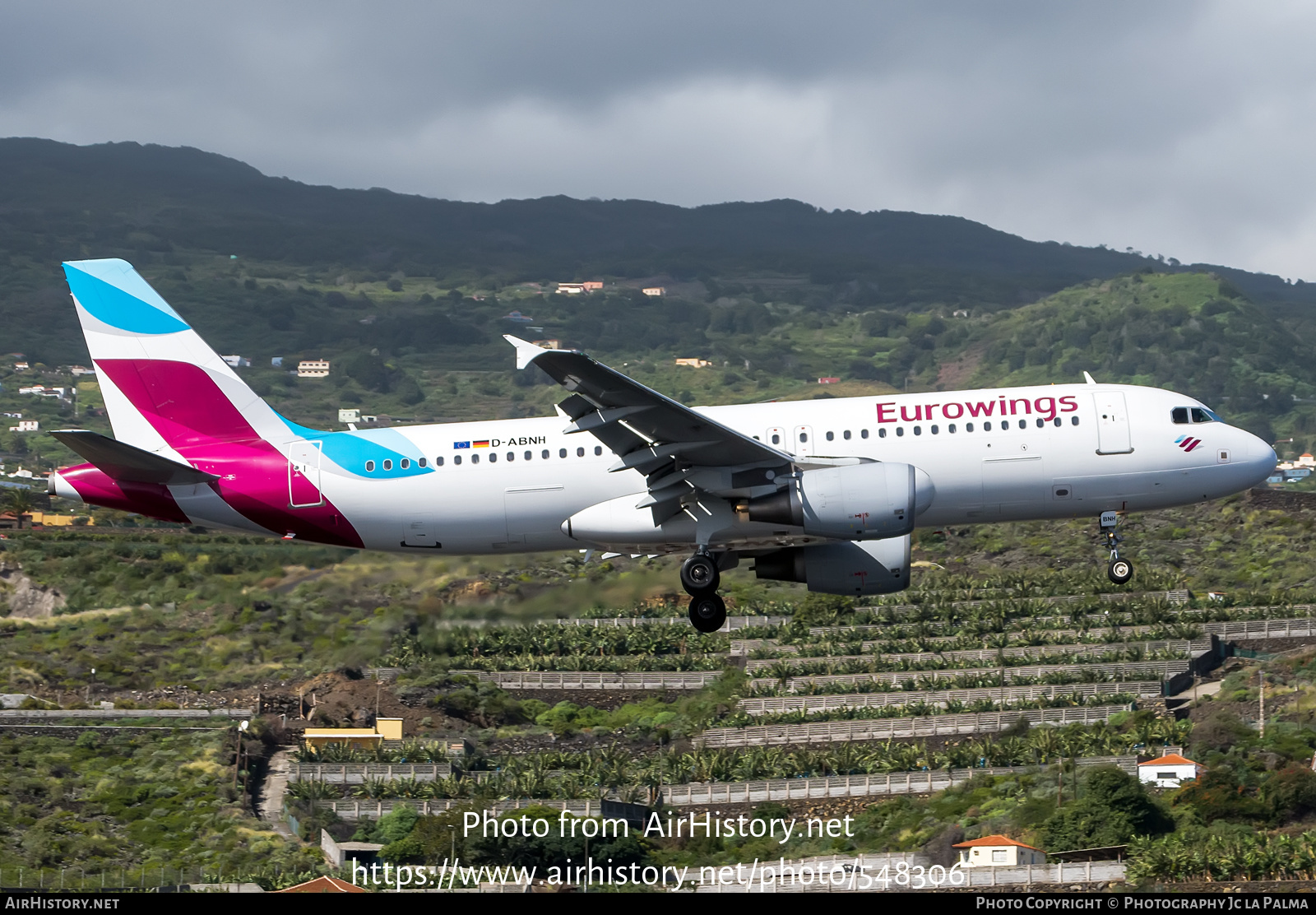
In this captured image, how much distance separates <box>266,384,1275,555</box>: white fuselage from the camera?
4094cm

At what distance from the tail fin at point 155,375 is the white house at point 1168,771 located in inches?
2246

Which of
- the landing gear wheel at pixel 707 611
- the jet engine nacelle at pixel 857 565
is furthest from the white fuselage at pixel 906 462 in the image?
the jet engine nacelle at pixel 857 565

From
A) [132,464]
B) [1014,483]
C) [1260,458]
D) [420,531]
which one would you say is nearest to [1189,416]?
[1260,458]

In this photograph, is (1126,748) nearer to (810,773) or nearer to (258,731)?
(810,773)

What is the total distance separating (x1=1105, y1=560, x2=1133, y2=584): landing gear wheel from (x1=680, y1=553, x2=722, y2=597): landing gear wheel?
10881mm

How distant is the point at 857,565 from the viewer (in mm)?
43000

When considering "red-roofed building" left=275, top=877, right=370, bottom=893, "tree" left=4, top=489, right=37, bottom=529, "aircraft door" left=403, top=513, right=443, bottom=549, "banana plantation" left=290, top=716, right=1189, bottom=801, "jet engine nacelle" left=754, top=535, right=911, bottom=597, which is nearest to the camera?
"aircraft door" left=403, top=513, right=443, bottom=549

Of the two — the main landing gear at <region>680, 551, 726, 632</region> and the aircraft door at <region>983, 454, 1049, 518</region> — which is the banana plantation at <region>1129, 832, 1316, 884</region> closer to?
the aircraft door at <region>983, 454, 1049, 518</region>

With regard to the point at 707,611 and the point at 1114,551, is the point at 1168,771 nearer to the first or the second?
the point at 1114,551

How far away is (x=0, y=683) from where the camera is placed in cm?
9975

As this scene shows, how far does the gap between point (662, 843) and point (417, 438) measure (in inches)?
1661

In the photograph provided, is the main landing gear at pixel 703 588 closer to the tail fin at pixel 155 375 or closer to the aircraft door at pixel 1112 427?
the aircraft door at pixel 1112 427

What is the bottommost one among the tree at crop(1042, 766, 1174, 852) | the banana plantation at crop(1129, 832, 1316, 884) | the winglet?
the banana plantation at crop(1129, 832, 1316, 884)

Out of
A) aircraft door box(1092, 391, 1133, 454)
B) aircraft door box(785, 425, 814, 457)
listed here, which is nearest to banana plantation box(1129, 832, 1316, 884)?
aircraft door box(1092, 391, 1133, 454)
